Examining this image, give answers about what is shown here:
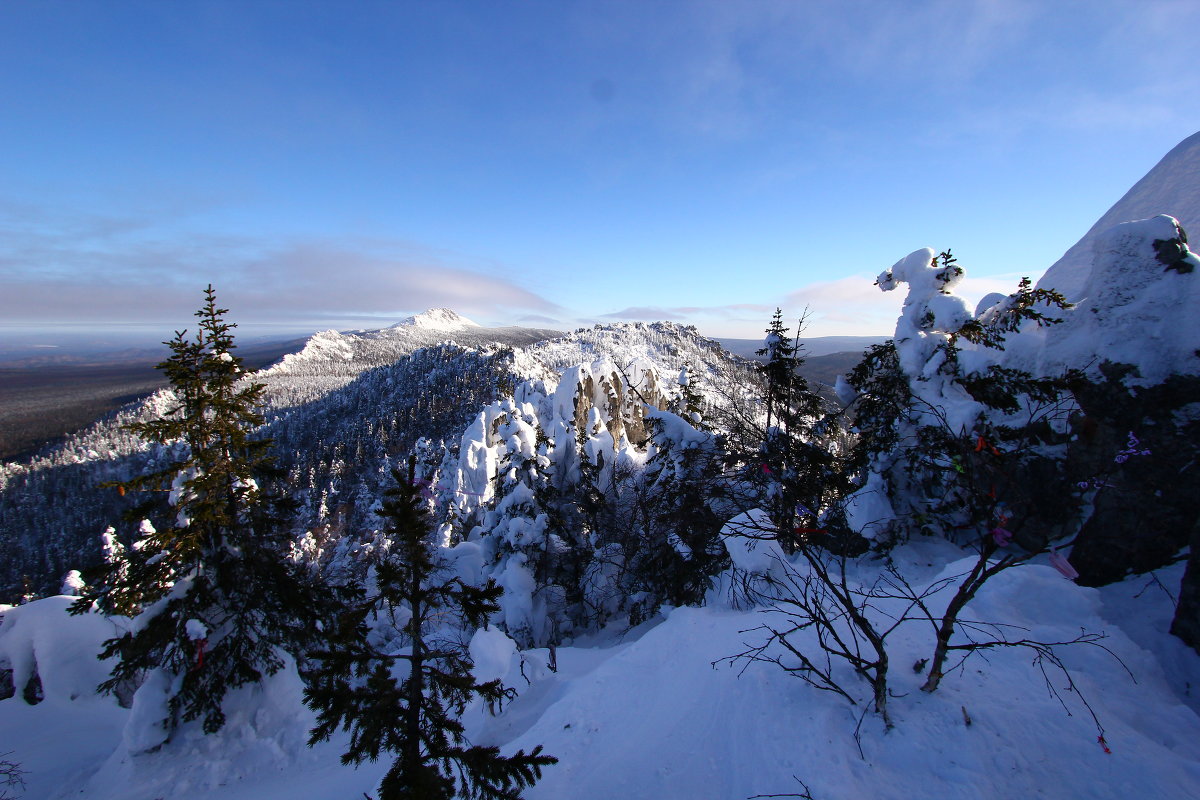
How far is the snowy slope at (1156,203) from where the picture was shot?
10812 mm

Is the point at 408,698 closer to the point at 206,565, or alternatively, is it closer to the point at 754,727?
the point at 754,727

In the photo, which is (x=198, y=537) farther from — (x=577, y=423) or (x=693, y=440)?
(x=577, y=423)

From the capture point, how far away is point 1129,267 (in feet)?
26.6

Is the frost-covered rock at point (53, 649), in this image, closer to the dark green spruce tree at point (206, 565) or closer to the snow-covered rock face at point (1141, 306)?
the dark green spruce tree at point (206, 565)

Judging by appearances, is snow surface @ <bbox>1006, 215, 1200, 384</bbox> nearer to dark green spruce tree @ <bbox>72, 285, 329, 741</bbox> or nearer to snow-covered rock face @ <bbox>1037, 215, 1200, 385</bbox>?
snow-covered rock face @ <bbox>1037, 215, 1200, 385</bbox>

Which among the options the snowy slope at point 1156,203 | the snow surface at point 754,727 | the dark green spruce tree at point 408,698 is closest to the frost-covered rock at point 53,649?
the snow surface at point 754,727

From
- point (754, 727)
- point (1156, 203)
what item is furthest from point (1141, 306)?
point (754, 727)

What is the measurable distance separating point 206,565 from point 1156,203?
77.3ft

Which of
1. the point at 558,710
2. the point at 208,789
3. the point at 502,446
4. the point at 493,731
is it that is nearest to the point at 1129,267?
the point at 558,710

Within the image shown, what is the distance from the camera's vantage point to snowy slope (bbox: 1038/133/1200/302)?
10.8 meters

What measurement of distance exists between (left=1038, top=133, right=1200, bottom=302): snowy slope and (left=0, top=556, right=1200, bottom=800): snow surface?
8.12m

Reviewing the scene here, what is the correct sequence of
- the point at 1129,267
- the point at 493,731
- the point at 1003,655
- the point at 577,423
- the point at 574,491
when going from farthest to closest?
the point at 577,423
the point at 574,491
the point at 493,731
the point at 1129,267
the point at 1003,655

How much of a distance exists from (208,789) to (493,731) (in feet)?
17.1

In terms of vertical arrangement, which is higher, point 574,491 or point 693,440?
point 693,440
